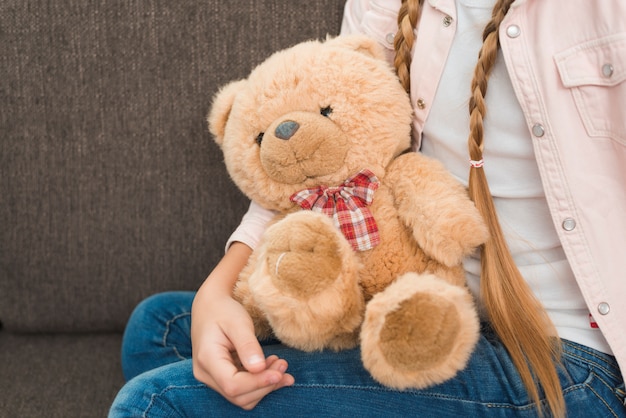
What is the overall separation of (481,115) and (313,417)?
16.4 inches

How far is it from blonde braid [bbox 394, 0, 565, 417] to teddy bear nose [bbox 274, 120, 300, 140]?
0.22 meters

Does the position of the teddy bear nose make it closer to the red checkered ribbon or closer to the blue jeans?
the red checkered ribbon

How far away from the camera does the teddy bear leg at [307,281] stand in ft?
1.98

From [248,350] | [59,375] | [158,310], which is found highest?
[248,350]

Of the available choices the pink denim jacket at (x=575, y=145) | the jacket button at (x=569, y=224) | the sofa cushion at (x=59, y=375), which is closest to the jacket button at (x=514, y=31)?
the pink denim jacket at (x=575, y=145)

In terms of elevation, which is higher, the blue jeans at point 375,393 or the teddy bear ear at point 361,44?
the teddy bear ear at point 361,44

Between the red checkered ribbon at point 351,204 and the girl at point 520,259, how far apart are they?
0.14 meters

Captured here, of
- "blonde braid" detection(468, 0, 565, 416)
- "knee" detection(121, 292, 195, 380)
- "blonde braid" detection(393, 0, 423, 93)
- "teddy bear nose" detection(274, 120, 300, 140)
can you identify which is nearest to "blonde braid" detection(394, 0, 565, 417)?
"blonde braid" detection(468, 0, 565, 416)

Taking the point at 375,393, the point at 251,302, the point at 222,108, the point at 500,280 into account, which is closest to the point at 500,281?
the point at 500,280

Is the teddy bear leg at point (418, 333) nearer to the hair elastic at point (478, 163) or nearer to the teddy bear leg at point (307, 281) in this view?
the teddy bear leg at point (307, 281)

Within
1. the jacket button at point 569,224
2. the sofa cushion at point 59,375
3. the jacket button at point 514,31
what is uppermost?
the jacket button at point 514,31

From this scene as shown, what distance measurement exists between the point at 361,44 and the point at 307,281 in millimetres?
344

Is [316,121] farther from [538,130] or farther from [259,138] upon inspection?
[538,130]

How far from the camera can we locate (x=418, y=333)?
0.58m
